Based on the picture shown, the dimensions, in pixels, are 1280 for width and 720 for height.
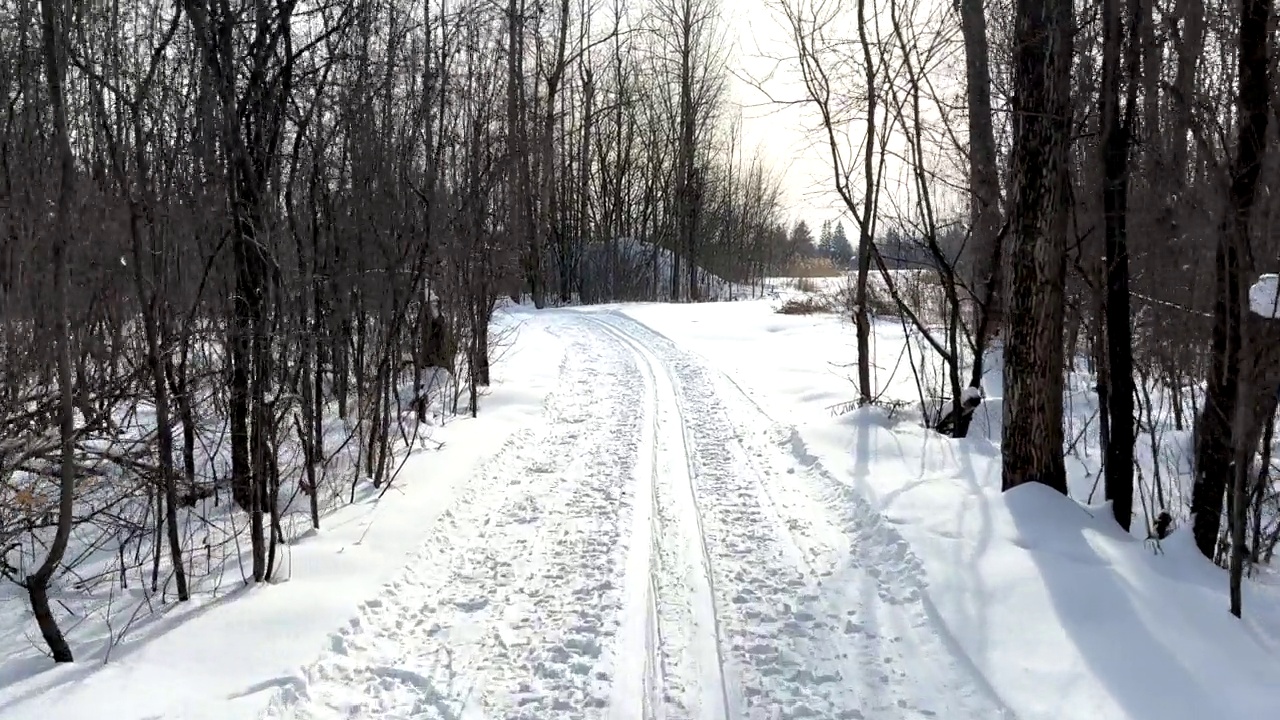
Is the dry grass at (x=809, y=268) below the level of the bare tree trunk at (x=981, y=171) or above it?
above

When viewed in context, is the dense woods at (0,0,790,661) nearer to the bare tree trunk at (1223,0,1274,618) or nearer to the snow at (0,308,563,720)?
the snow at (0,308,563,720)

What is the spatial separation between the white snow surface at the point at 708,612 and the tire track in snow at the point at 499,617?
0.05 ft

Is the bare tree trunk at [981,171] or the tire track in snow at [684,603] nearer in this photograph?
the tire track in snow at [684,603]

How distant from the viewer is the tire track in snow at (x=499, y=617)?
3.29 metres

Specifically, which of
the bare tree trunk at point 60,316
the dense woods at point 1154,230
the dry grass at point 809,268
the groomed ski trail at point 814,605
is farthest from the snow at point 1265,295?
the dry grass at point 809,268

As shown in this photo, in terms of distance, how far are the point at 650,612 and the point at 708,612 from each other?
31cm

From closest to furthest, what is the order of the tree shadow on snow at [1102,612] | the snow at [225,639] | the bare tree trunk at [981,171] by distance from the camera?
1. the snow at [225,639]
2. the tree shadow on snow at [1102,612]
3. the bare tree trunk at [981,171]

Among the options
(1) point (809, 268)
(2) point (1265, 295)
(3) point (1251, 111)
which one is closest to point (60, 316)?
(2) point (1265, 295)

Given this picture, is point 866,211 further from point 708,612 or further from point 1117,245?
point 708,612

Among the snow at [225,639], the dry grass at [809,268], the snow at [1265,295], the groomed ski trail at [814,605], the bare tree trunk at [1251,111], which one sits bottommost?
the groomed ski trail at [814,605]

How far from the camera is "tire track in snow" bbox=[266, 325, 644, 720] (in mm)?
3285

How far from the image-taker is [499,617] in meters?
4.07

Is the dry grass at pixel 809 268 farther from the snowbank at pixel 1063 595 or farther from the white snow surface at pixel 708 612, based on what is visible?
the white snow surface at pixel 708 612

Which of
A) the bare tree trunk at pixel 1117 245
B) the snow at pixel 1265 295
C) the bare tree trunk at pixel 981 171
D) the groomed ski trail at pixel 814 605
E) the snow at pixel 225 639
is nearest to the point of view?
the snow at pixel 225 639
